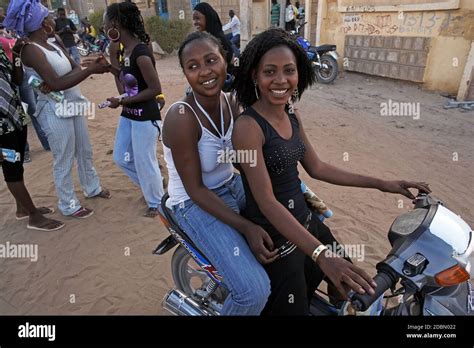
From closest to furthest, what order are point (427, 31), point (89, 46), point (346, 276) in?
point (346, 276), point (427, 31), point (89, 46)

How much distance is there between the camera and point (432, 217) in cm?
141

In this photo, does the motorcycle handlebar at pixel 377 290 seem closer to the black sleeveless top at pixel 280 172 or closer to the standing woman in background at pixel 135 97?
the black sleeveless top at pixel 280 172

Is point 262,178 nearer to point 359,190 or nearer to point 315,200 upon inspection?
point 315,200

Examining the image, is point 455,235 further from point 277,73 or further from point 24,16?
point 24,16

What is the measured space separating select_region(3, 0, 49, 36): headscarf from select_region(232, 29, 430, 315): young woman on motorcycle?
2.15 metres

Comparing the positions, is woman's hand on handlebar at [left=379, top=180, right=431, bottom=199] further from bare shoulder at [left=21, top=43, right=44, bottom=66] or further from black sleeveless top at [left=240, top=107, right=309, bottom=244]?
bare shoulder at [left=21, top=43, right=44, bottom=66]

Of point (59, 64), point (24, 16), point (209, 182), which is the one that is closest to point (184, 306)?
point (209, 182)

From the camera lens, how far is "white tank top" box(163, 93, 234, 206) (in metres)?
1.86

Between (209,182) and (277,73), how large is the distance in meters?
0.72

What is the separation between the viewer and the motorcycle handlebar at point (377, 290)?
1236mm

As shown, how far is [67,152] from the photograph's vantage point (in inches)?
137
